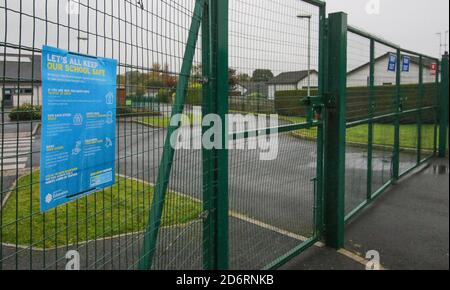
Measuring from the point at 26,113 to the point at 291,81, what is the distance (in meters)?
2.81

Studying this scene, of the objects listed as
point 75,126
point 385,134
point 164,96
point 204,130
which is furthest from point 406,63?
point 75,126

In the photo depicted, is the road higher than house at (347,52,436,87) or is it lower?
lower

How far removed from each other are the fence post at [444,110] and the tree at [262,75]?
8.60m

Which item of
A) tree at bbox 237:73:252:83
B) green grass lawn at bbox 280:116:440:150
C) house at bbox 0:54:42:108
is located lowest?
green grass lawn at bbox 280:116:440:150

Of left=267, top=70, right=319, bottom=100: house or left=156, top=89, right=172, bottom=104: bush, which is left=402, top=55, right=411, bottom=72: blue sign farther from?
left=156, top=89, right=172, bottom=104: bush

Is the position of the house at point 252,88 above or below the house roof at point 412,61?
below

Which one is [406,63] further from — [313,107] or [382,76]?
[313,107]

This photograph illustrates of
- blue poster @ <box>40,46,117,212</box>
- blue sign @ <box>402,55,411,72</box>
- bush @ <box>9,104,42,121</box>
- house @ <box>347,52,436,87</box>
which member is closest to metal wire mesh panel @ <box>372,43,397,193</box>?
house @ <box>347,52,436,87</box>

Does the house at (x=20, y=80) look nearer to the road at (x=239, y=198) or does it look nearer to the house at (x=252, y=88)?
the road at (x=239, y=198)

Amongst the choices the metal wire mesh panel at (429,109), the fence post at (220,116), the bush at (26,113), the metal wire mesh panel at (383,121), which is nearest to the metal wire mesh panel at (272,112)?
the fence post at (220,116)

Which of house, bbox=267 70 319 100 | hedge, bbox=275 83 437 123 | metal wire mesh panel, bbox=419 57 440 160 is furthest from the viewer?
metal wire mesh panel, bbox=419 57 440 160

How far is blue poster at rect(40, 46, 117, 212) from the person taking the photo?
5.31 feet

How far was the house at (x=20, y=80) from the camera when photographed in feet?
4.96
